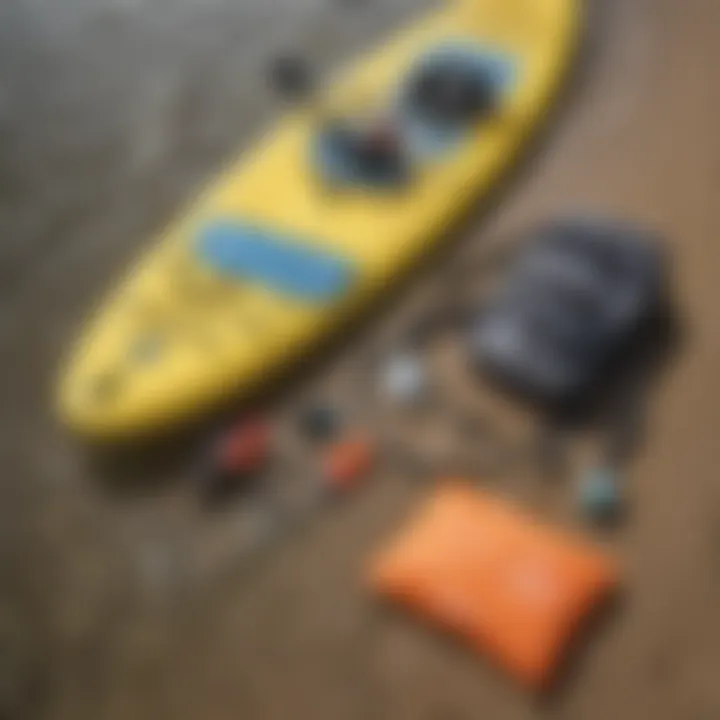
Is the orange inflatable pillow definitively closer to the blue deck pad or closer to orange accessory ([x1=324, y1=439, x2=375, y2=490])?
orange accessory ([x1=324, y1=439, x2=375, y2=490])

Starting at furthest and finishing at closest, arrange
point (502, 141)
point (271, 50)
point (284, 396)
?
point (271, 50), point (502, 141), point (284, 396)

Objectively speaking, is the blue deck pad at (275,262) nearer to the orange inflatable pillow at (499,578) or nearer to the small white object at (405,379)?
the small white object at (405,379)

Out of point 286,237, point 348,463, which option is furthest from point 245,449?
point 286,237

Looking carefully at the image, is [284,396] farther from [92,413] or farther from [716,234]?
[716,234]

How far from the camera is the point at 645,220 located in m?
0.81

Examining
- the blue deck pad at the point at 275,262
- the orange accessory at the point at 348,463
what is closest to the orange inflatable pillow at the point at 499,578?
the orange accessory at the point at 348,463

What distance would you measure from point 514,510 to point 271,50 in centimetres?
43

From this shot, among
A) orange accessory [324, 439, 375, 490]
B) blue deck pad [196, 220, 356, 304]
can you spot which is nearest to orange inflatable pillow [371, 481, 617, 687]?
orange accessory [324, 439, 375, 490]

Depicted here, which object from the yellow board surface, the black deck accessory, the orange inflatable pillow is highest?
the yellow board surface

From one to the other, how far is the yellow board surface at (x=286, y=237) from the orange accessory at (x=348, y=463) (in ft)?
0.21

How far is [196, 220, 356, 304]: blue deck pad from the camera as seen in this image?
2.52ft

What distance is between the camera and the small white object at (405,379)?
723 millimetres

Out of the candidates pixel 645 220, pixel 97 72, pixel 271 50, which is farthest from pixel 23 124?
pixel 645 220

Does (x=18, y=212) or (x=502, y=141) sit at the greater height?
(x=18, y=212)
